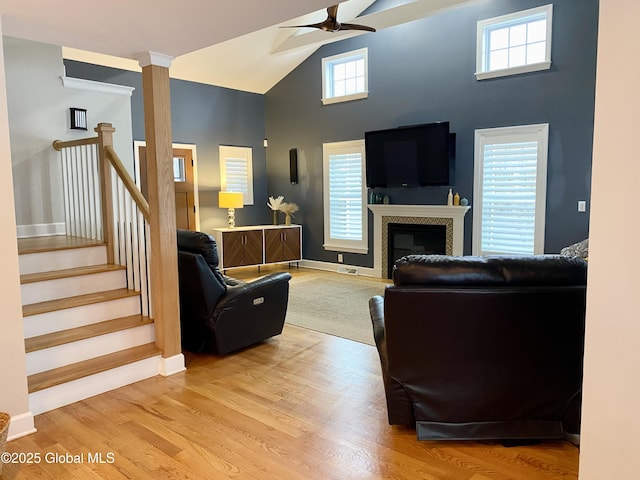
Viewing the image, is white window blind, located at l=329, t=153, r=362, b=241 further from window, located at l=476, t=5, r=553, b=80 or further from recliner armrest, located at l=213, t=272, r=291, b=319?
recliner armrest, located at l=213, t=272, r=291, b=319

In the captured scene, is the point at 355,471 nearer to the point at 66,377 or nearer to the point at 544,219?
the point at 66,377

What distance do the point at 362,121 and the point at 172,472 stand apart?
6.11m

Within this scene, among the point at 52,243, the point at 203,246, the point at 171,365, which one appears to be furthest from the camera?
the point at 52,243

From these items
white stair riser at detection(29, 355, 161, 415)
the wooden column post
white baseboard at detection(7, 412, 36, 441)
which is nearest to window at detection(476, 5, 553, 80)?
the wooden column post

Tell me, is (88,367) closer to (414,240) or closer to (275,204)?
(414,240)

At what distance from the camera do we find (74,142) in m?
4.38

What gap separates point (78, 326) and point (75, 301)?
19cm

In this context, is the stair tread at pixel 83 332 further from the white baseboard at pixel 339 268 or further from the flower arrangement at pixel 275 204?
the flower arrangement at pixel 275 204

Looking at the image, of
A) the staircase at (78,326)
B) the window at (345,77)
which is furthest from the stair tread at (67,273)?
the window at (345,77)

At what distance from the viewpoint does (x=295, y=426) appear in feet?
8.82

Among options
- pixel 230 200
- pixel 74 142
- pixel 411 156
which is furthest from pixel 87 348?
pixel 411 156

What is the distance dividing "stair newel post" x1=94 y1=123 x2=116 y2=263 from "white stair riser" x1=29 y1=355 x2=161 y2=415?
43.8 inches

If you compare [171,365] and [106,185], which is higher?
[106,185]

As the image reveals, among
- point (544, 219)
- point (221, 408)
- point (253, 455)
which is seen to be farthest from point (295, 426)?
point (544, 219)
